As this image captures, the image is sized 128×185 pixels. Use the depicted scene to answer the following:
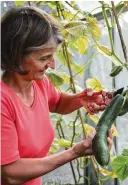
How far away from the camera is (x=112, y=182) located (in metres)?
1.96

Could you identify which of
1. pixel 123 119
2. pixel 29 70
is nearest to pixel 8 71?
pixel 29 70

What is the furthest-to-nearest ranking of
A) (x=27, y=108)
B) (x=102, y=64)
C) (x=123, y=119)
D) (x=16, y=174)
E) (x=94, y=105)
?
(x=102, y=64)
(x=123, y=119)
(x=94, y=105)
(x=27, y=108)
(x=16, y=174)

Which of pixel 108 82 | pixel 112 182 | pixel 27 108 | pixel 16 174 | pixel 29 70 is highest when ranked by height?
pixel 29 70

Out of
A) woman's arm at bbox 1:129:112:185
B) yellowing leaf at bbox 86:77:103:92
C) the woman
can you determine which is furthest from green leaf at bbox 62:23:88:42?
woman's arm at bbox 1:129:112:185

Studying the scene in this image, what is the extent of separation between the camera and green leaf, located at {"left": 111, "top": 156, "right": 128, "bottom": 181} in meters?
1.13

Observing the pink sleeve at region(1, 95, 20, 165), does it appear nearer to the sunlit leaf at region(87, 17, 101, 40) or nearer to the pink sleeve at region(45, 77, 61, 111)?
the pink sleeve at region(45, 77, 61, 111)

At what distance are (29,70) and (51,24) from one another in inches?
5.1

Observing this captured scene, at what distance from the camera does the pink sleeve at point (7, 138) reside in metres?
0.95

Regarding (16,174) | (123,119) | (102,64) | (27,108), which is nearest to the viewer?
(16,174)

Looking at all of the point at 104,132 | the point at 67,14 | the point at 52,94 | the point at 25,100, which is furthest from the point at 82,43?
the point at 104,132

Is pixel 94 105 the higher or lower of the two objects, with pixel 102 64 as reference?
higher

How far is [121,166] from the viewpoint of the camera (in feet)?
3.76

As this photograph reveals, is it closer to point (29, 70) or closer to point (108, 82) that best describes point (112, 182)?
point (108, 82)

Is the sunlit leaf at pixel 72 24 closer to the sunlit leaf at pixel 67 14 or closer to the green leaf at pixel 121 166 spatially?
the sunlit leaf at pixel 67 14
